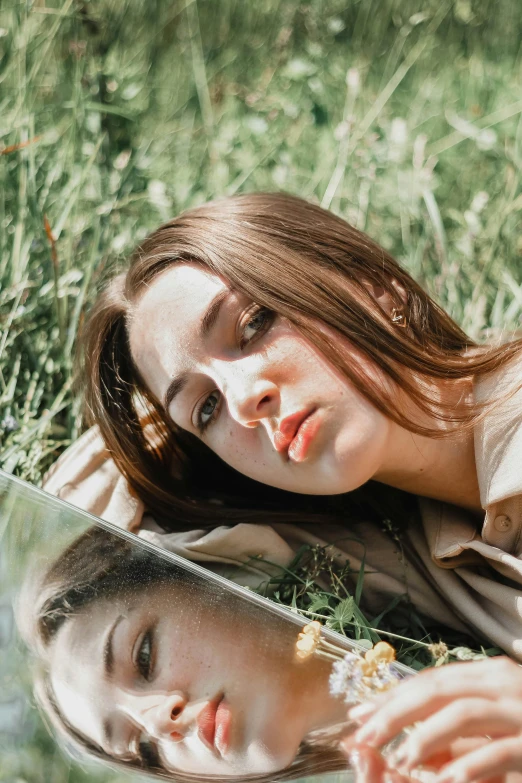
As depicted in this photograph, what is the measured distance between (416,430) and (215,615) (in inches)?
19.9

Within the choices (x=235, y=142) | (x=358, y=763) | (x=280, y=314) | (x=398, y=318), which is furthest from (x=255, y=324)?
Answer: (x=235, y=142)

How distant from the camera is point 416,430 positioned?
146cm

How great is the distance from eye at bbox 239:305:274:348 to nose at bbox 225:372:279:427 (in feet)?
0.24

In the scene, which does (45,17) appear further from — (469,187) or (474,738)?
(474,738)

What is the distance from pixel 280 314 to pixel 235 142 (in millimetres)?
1437

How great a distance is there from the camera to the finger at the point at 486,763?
0.87 m

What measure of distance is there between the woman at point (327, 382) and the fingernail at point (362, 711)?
0.50 meters

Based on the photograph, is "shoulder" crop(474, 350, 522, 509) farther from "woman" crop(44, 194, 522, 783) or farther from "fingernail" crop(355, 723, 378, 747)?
"fingernail" crop(355, 723, 378, 747)

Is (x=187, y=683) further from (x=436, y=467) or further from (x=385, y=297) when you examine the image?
(x=385, y=297)

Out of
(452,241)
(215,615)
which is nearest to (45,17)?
(452,241)

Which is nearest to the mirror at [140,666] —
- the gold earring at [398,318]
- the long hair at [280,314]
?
the long hair at [280,314]

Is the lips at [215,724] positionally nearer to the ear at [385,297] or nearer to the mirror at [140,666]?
the mirror at [140,666]

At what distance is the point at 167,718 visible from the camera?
39.4 inches

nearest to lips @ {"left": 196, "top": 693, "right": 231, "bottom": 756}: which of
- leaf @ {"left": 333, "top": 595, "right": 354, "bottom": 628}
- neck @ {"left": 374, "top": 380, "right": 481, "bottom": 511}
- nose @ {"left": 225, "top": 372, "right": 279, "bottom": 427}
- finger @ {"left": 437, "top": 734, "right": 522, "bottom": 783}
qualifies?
finger @ {"left": 437, "top": 734, "right": 522, "bottom": 783}
